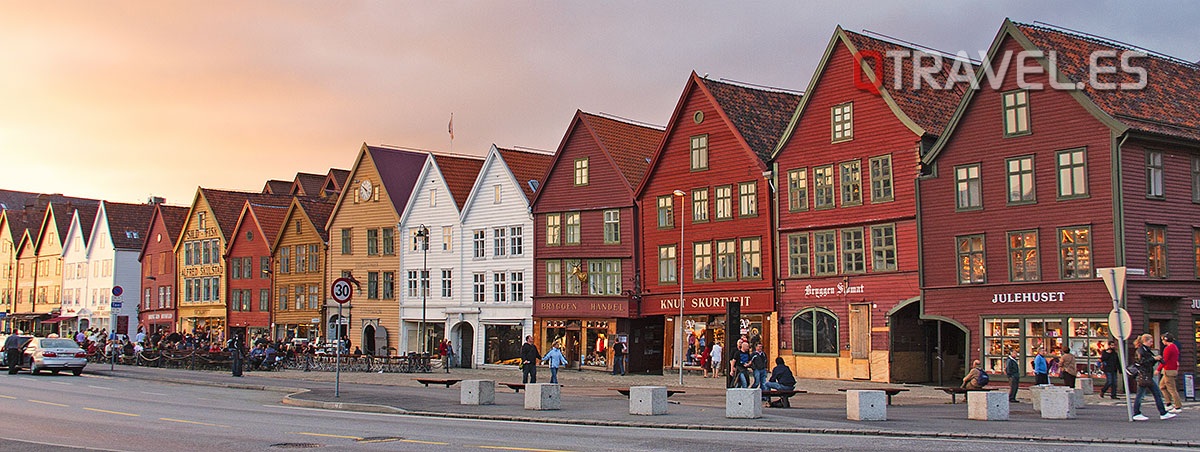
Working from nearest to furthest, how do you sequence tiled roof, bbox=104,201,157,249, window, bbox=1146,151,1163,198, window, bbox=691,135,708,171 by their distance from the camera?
window, bbox=1146,151,1163,198 → window, bbox=691,135,708,171 → tiled roof, bbox=104,201,157,249

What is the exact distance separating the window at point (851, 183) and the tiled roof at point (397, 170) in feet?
91.8

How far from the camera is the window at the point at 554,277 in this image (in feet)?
181

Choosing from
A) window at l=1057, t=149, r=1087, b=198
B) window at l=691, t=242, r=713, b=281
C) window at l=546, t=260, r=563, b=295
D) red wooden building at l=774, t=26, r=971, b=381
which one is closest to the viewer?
window at l=1057, t=149, r=1087, b=198

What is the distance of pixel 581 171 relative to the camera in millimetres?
54594

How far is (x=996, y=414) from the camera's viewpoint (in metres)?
23.2

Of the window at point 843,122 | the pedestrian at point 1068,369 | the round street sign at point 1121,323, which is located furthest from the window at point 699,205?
the round street sign at point 1121,323

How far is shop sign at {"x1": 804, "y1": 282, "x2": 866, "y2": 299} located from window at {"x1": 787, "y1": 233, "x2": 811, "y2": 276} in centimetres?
69

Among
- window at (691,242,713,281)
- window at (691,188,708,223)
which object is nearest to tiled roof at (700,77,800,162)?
window at (691,188,708,223)

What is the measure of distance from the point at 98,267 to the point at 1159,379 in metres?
80.6

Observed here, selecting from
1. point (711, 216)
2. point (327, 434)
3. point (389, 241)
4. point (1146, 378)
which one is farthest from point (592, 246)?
point (327, 434)

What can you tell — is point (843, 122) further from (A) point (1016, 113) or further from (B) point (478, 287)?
(B) point (478, 287)

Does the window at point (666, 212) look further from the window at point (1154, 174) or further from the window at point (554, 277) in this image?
the window at point (1154, 174)

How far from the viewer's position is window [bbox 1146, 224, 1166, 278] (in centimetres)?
3488

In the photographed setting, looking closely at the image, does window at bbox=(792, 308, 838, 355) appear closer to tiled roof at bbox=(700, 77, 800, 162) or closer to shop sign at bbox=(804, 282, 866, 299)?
shop sign at bbox=(804, 282, 866, 299)
